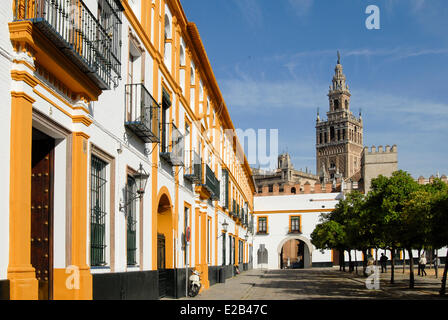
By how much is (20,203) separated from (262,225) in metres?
58.2

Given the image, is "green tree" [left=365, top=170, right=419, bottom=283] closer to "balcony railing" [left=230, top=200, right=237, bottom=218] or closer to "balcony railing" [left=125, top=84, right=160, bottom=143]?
"balcony railing" [left=125, top=84, right=160, bottom=143]

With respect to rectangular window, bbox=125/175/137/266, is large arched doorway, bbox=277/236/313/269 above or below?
below

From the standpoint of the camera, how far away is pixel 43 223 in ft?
31.1

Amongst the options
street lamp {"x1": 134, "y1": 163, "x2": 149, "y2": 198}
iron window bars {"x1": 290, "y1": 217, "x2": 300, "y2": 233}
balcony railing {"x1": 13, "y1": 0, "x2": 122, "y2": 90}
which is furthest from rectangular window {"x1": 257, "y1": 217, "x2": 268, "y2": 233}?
balcony railing {"x1": 13, "y1": 0, "x2": 122, "y2": 90}

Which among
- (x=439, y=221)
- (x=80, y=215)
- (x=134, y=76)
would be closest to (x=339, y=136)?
(x=439, y=221)

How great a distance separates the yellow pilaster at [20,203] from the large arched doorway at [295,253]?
185 feet

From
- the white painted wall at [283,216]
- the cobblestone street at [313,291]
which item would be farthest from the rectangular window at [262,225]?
the cobblestone street at [313,291]

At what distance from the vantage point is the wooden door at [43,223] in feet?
31.1

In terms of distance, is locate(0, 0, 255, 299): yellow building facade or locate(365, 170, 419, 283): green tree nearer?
locate(0, 0, 255, 299): yellow building facade

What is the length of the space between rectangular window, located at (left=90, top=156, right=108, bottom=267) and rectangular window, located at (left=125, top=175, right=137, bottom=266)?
1.43m

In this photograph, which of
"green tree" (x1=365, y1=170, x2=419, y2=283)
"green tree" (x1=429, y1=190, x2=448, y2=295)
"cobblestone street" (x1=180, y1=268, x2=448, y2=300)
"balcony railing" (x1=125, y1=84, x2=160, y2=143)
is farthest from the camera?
"green tree" (x1=365, y1=170, x2=419, y2=283)

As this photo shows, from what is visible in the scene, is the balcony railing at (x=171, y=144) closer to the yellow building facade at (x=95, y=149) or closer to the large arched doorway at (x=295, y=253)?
the yellow building facade at (x=95, y=149)

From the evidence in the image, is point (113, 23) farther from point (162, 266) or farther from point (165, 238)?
point (162, 266)

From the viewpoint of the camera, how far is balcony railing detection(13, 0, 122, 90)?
779cm
